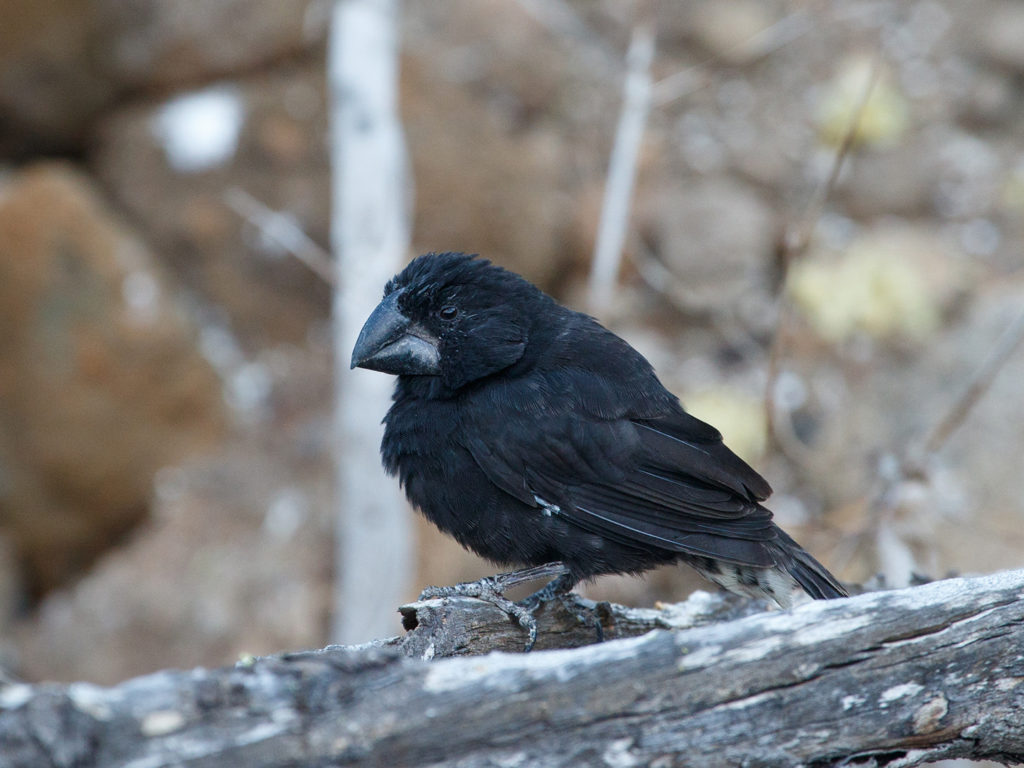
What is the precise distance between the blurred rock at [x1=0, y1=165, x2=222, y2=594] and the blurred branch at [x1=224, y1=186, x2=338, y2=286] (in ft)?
2.94

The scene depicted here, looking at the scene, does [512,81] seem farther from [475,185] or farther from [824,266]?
[824,266]

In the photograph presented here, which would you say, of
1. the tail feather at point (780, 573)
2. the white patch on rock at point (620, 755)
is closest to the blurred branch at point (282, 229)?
the tail feather at point (780, 573)

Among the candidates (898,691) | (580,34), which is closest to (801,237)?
(898,691)

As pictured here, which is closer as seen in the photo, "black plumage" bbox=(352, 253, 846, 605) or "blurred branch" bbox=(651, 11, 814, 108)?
"black plumage" bbox=(352, 253, 846, 605)

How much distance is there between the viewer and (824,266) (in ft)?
25.3

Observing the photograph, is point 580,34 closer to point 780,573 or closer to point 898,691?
point 780,573

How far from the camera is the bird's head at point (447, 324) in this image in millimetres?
3223

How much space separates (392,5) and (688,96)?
3860 millimetres

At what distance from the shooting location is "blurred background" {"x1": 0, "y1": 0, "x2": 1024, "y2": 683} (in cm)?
671

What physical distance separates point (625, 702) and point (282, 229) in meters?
5.49

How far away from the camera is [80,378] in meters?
6.84

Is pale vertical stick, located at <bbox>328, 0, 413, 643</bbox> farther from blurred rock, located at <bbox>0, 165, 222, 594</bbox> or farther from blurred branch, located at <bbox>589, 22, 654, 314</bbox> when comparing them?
blurred rock, located at <bbox>0, 165, 222, 594</bbox>

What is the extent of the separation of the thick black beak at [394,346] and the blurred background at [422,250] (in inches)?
104

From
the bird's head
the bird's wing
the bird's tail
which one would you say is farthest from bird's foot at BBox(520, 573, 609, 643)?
the bird's head
